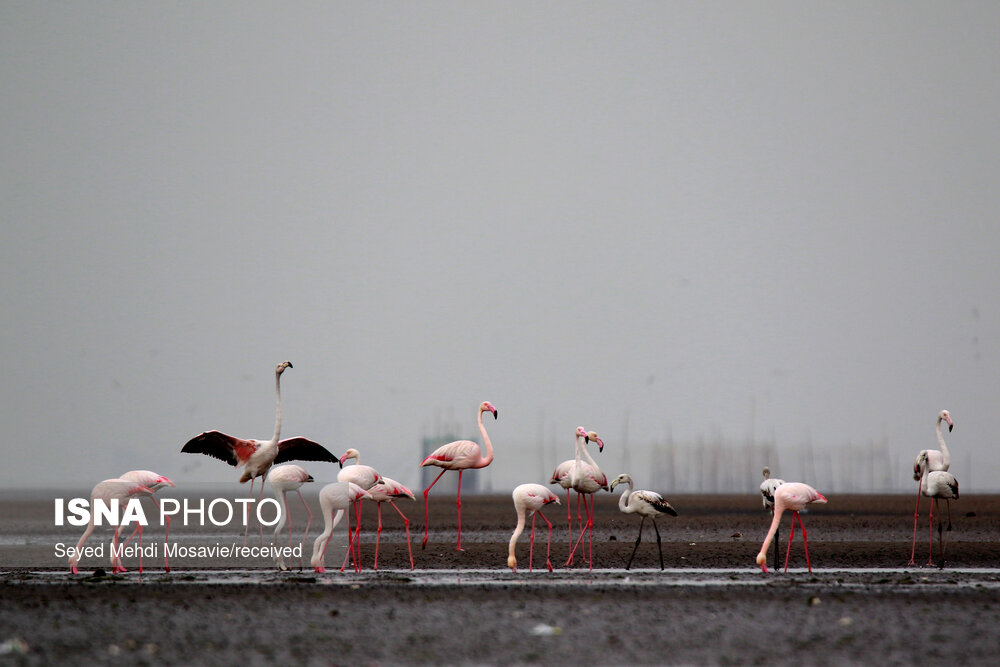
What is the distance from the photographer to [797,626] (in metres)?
11.1

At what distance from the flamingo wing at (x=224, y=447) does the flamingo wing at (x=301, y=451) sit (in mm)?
802

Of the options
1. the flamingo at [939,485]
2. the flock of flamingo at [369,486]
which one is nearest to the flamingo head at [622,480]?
the flock of flamingo at [369,486]

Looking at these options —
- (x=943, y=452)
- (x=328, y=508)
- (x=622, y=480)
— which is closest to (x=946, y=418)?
(x=943, y=452)

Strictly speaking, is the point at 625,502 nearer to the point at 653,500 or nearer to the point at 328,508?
the point at 653,500

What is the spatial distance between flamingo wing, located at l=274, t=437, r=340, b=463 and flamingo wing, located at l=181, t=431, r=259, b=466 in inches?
31.6

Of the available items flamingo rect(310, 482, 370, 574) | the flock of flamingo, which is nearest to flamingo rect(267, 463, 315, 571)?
the flock of flamingo

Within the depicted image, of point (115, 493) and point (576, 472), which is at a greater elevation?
point (576, 472)

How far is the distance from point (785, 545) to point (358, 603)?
12577mm

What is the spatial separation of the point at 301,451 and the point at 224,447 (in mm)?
1585

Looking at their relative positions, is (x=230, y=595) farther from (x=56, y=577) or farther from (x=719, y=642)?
(x=719, y=642)

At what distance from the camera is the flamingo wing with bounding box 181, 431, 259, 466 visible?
722 inches

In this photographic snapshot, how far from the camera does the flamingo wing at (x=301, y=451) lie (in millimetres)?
19328

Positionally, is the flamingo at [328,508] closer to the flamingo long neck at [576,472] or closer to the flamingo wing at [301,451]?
the flamingo wing at [301,451]

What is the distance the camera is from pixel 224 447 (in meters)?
18.4
